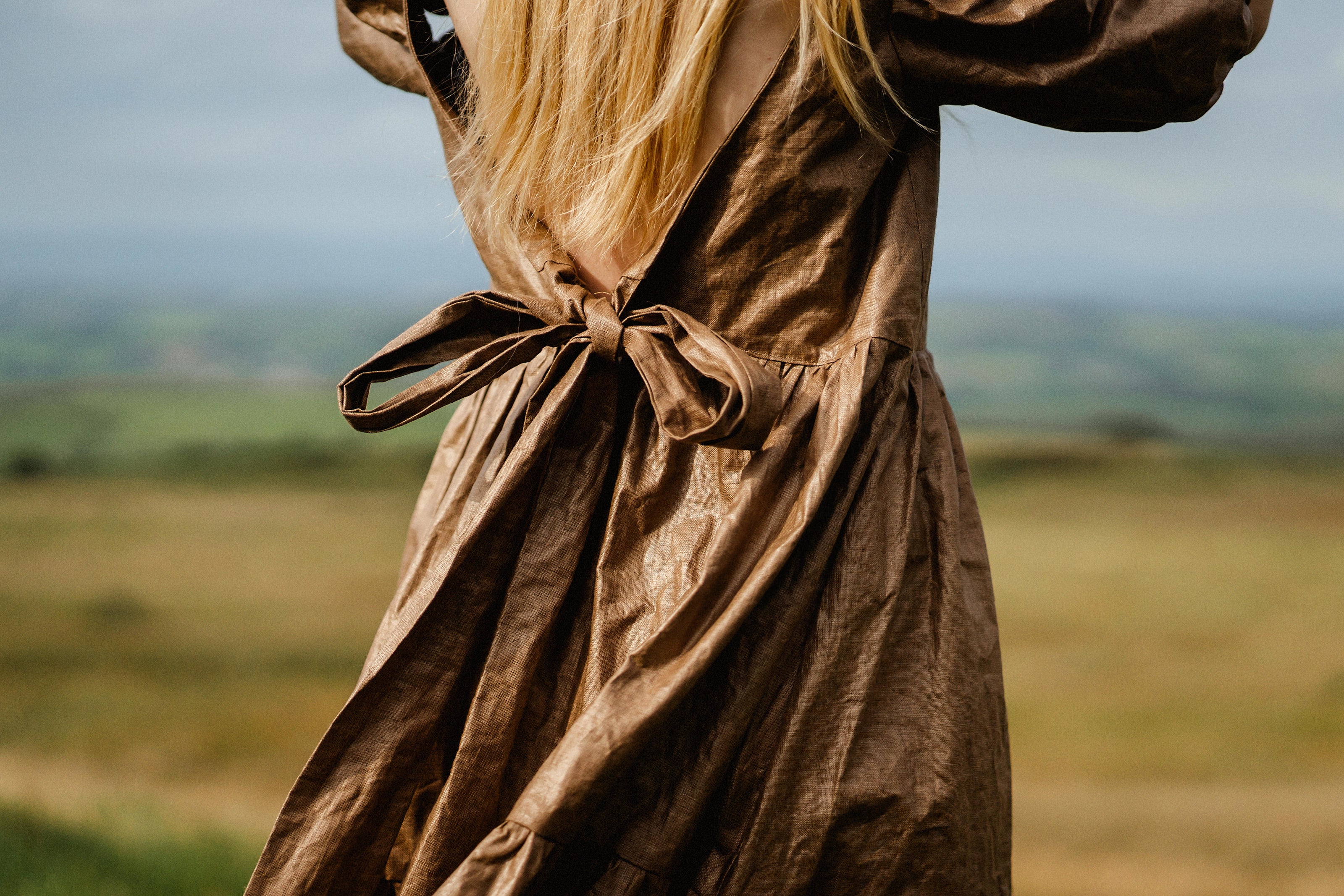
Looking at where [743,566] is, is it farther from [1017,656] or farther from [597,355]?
[1017,656]

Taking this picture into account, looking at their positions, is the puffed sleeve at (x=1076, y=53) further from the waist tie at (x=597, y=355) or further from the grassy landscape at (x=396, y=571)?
the grassy landscape at (x=396, y=571)

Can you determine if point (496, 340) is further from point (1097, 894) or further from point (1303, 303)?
point (1303, 303)

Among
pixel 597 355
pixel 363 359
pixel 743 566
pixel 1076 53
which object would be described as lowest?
pixel 743 566

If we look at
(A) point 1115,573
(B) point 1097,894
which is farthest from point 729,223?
(A) point 1115,573

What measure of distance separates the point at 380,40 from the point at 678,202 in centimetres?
44

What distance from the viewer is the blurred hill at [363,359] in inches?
143

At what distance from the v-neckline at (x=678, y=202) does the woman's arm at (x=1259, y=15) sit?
0.32 m

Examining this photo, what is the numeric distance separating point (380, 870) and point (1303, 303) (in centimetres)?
435

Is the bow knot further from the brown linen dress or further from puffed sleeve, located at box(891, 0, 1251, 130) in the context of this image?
puffed sleeve, located at box(891, 0, 1251, 130)

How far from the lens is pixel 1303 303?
13.6ft

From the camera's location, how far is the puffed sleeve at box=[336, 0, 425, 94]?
0.99 m

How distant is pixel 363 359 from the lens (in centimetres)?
350

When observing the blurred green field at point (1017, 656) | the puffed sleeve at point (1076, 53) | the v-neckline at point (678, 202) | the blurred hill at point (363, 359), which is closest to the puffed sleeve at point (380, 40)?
the v-neckline at point (678, 202)

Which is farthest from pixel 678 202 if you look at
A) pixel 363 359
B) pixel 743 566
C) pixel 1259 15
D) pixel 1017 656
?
pixel 363 359
